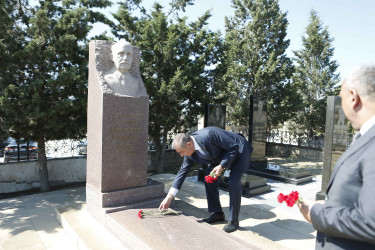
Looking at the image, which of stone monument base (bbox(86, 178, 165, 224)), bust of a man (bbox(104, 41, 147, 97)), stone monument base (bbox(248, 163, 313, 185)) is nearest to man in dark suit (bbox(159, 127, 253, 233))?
stone monument base (bbox(86, 178, 165, 224))

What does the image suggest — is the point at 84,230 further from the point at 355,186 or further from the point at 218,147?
the point at 355,186

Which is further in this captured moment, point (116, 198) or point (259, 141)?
point (259, 141)

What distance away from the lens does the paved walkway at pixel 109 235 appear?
11.5 ft

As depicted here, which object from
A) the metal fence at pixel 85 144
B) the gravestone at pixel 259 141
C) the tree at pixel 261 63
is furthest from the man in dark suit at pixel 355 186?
the tree at pixel 261 63

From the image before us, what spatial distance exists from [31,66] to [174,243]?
6155 mm

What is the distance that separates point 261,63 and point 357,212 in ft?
48.2

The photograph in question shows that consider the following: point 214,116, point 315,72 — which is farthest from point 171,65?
point 315,72

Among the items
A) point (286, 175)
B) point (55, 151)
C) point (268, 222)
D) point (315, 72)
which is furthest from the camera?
point (315, 72)

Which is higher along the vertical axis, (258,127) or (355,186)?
(355,186)

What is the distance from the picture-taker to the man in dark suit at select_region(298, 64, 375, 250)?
1.07 m

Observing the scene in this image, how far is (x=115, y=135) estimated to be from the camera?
3807 mm

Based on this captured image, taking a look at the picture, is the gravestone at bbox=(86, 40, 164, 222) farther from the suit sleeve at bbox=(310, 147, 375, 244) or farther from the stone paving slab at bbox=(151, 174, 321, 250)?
the suit sleeve at bbox=(310, 147, 375, 244)

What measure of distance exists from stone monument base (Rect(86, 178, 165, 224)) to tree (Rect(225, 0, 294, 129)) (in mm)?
10648

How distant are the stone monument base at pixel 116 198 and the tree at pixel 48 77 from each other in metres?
3.10
